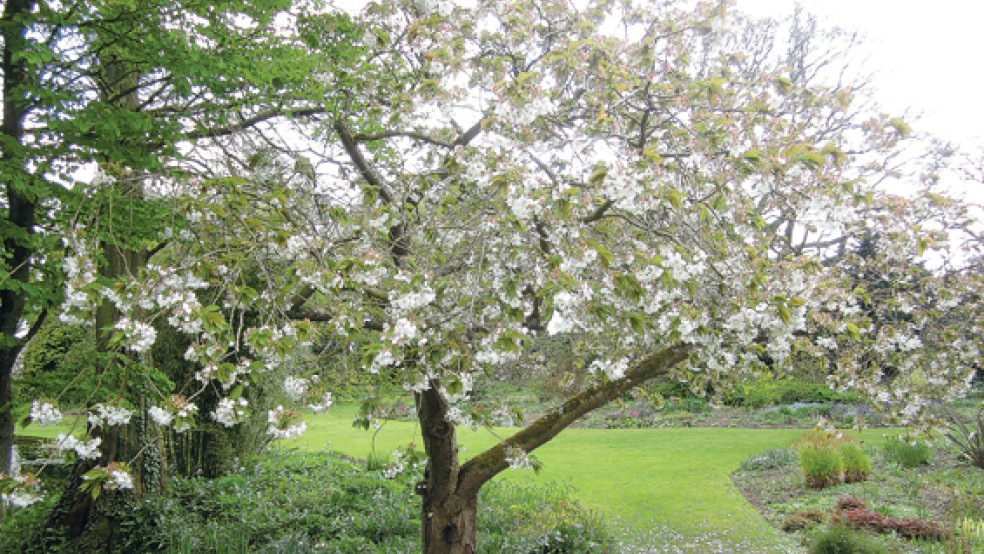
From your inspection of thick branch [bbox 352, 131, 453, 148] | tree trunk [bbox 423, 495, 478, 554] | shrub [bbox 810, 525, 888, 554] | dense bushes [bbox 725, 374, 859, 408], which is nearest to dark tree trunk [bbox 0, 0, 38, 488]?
thick branch [bbox 352, 131, 453, 148]

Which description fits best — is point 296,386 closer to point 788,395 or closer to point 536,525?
point 536,525

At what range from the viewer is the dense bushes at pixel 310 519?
5.00m

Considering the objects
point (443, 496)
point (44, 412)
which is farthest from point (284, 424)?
point (443, 496)

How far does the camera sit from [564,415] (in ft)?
14.4

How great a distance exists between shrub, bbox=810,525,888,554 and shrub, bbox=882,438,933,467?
153 inches

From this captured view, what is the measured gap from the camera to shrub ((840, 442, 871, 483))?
795cm

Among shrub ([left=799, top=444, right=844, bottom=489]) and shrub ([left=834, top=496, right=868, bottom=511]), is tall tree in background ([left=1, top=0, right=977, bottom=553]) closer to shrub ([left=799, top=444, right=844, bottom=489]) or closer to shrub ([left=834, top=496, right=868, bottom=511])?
shrub ([left=834, top=496, right=868, bottom=511])

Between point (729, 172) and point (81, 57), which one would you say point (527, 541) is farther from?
point (81, 57)

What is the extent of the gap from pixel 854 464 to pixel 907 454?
1.03m

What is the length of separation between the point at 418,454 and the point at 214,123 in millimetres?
2568

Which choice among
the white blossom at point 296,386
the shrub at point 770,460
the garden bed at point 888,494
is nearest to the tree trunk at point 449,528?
the white blossom at point 296,386

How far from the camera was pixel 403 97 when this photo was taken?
126 inches

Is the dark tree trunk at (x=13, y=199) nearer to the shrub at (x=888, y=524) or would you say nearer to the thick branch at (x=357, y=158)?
the thick branch at (x=357, y=158)

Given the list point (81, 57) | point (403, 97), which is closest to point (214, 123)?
point (81, 57)
